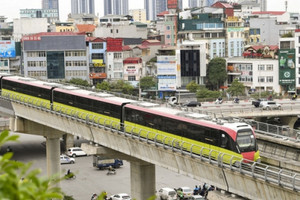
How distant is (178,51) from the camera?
275 feet

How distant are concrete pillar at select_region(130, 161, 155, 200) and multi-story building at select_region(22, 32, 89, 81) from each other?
186 ft

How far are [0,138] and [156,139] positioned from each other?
21.9 metres

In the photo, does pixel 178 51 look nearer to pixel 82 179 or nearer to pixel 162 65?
pixel 162 65

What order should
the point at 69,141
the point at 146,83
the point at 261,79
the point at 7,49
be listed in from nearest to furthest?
the point at 69,141
the point at 261,79
the point at 146,83
the point at 7,49

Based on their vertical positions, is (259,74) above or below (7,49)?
below

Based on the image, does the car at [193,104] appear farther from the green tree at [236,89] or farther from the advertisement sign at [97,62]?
the advertisement sign at [97,62]

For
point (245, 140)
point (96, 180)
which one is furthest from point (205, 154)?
point (96, 180)

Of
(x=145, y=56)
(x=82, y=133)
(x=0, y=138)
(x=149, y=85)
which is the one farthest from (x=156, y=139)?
(x=145, y=56)

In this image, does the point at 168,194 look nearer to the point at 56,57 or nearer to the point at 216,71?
the point at 216,71

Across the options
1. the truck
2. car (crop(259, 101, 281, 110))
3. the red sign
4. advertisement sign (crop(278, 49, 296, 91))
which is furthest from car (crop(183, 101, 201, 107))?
the red sign

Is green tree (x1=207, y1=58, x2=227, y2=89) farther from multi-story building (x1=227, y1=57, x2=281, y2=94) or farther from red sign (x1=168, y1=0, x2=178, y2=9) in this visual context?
red sign (x1=168, y1=0, x2=178, y2=9)

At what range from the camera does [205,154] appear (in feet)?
73.6

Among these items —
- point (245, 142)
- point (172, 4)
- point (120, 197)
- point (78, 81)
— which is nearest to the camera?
point (245, 142)

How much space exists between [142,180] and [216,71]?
57.4 m
